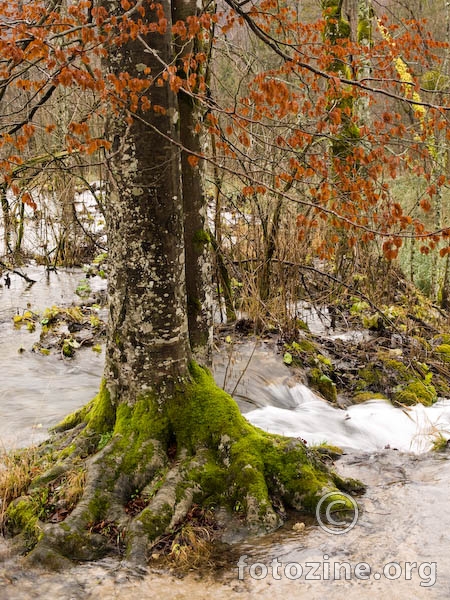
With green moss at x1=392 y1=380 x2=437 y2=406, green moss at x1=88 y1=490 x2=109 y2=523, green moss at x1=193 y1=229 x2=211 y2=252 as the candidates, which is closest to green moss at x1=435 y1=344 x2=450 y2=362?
green moss at x1=392 y1=380 x2=437 y2=406

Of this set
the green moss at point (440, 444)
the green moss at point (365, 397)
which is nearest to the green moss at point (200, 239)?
the green moss at point (440, 444)

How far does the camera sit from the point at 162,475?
4.11 metres

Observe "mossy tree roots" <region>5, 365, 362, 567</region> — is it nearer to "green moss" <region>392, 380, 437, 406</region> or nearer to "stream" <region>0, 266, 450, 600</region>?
"stream" <region>0, 266, 450, 600</region>

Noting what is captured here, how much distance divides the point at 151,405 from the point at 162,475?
21.0 inches

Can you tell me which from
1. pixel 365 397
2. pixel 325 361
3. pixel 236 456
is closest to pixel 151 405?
pixel 236 456

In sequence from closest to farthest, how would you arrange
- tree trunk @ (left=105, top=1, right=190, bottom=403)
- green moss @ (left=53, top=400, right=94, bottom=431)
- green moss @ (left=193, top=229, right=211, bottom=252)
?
tree trunk @ (left=105, top=1, right=190, bottom=403) → green moss @ (left=193, top=229, right=211, bottom=252) → green moss @ (left=53, top=400, right=94, bottom=431)

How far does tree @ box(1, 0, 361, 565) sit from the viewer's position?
3773mm

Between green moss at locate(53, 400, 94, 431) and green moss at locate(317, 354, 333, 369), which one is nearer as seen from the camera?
green moss at locate(53, 400, 94, 431)

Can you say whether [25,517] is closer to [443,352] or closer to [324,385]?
[324,385]

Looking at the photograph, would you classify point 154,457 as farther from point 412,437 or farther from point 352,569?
point 412,437

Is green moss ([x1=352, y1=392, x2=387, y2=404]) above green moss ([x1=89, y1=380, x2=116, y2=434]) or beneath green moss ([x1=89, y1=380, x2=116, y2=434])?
beneath

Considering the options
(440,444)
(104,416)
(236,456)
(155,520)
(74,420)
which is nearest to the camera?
(155,520)

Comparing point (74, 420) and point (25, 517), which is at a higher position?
point (74, 420)

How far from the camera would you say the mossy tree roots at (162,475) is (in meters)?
3.66
